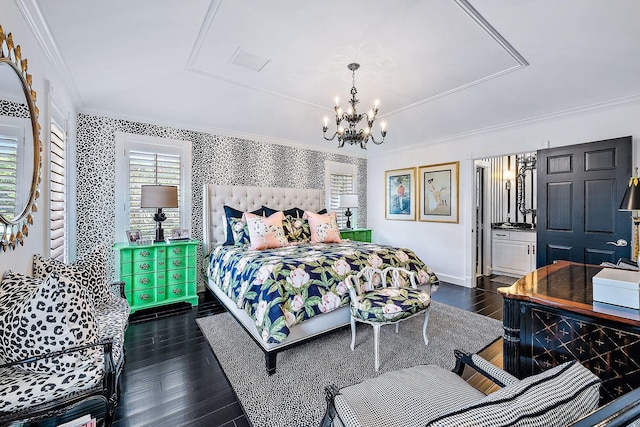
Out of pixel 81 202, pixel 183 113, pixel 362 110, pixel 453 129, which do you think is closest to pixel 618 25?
pixel 453 129

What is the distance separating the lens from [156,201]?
3447 mm

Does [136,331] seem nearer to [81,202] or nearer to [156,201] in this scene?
[156,201]

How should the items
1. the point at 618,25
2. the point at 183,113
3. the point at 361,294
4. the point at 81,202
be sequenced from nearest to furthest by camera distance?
1. the point at 618,25
2. the point at 361,294
3. the point at 81,202
4. the point at 183,113

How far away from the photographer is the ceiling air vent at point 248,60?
110 inches

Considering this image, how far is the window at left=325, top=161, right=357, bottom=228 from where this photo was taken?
575cm

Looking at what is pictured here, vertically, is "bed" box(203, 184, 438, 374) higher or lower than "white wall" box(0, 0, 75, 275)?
lower

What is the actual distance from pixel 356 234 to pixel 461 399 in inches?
170

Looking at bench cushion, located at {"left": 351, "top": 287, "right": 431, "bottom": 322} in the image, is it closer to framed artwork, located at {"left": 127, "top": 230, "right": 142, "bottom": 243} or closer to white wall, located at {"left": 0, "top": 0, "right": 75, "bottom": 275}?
white wall, located at {"left": 0, "top": 0, "right": 75, "bottom": 275}

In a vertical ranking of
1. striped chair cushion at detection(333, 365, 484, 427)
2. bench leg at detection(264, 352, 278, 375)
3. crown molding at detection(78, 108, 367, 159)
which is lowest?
bench leg at detection(264, 352, 278, 375)

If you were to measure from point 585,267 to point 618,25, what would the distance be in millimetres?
1992

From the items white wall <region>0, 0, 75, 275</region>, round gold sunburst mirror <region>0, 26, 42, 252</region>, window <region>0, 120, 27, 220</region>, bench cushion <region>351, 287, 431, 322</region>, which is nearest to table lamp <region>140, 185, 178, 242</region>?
white wall <region>0, 0, 75, 275</region>

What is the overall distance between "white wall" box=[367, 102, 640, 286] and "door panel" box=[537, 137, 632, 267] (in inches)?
8.4

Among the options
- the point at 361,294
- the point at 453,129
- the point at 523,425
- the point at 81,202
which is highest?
the point at 453,129

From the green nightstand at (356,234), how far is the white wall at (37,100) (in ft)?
12.8
